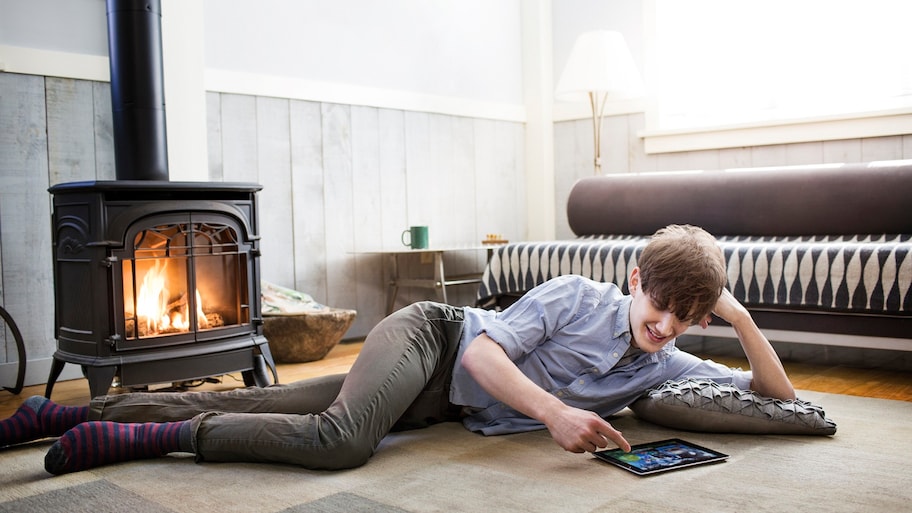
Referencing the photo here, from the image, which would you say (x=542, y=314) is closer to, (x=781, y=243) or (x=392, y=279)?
(x=781, y=243)

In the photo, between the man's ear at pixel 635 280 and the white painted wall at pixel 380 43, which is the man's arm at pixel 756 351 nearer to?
the man's ear at pixel 635 280

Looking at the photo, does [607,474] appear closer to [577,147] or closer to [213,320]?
[213,320]

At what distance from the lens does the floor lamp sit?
4.34 metres

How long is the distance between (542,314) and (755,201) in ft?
6.62

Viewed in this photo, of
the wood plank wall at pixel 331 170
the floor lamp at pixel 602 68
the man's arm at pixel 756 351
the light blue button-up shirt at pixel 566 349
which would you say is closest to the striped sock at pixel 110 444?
the light blue button-up shirt at pixel 566 349

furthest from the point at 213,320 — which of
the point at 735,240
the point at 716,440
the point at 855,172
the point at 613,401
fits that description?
the point at 855,172

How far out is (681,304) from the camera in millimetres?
1730

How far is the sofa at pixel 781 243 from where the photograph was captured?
290cm

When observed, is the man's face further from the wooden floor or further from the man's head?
the wooden floor

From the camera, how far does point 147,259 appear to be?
2.74 metres

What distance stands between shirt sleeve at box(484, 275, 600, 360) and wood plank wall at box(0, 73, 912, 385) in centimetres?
196

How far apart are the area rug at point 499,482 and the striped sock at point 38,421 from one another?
6cm

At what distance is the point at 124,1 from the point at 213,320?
1.11 m

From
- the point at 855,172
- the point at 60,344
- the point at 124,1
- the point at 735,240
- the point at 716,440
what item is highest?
the point at 124,1
